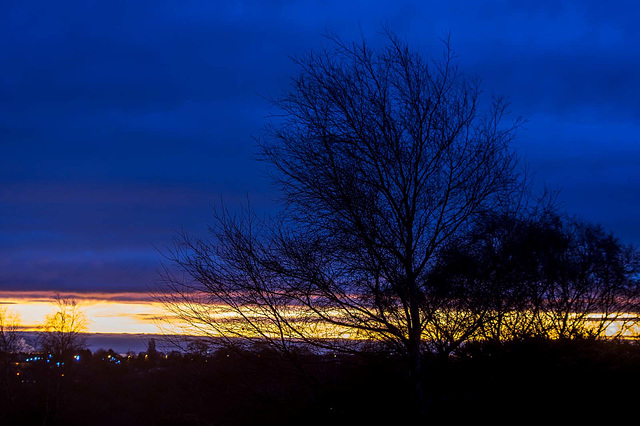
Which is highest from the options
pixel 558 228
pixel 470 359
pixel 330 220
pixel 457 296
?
pixel 558 228

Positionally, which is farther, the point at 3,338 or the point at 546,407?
the point at 3,338

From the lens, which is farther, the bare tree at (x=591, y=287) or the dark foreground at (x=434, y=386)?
the bare tree at (x=591, y=287)

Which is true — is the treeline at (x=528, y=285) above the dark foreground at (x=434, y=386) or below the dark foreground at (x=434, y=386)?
above

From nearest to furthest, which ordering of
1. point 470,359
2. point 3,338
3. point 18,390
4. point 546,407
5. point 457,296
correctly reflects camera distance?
point 546,407
point 457,296
point 470,359
point 3,338
point 18,390

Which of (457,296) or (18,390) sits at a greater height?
(457,296)

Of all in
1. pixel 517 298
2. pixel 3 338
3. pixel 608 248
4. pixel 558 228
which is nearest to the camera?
pixel 517 298

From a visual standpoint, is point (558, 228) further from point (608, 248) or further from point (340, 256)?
point (340, 256)

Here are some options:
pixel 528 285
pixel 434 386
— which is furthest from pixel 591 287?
pixel 434 386

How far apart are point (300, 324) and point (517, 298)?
4807 millimetres

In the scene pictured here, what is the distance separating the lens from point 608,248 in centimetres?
1834

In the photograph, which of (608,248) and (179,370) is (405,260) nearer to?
(179,370)

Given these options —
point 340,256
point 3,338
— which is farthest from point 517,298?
point 3,338

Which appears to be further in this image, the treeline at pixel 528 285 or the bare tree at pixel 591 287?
the bare tree at pixel 591 287

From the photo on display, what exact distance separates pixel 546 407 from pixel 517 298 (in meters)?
2.92
